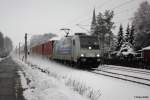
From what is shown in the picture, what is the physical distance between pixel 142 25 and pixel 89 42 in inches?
1273

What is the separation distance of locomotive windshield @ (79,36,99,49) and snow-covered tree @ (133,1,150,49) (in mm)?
27536

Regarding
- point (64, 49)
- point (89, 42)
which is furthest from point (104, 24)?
point (89, 42)

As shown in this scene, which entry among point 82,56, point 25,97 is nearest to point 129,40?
point 82,56

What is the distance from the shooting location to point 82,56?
22.2 meters

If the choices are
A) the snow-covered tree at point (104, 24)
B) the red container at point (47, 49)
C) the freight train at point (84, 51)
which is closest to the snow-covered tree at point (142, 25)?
the snow-covered tree at point (104, 24)

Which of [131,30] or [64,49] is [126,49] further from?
[64,49]

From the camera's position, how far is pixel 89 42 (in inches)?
909

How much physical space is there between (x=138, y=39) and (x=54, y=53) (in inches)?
898

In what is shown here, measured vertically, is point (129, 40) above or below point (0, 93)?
above

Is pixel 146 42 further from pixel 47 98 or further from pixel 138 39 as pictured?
pixel 47 98

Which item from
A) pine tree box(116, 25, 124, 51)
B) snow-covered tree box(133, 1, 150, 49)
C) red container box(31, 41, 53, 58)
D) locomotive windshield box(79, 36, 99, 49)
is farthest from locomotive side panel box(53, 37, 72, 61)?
pine tree box(116, 25, 124, 51)

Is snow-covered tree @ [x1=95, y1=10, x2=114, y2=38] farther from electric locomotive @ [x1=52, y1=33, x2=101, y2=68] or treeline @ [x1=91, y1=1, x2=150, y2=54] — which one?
electric locomotive @ [x1=52, y1=33, x2=101, y2=68]

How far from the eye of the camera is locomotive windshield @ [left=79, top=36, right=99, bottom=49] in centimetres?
2273

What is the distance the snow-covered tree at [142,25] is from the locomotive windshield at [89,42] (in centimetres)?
2754
